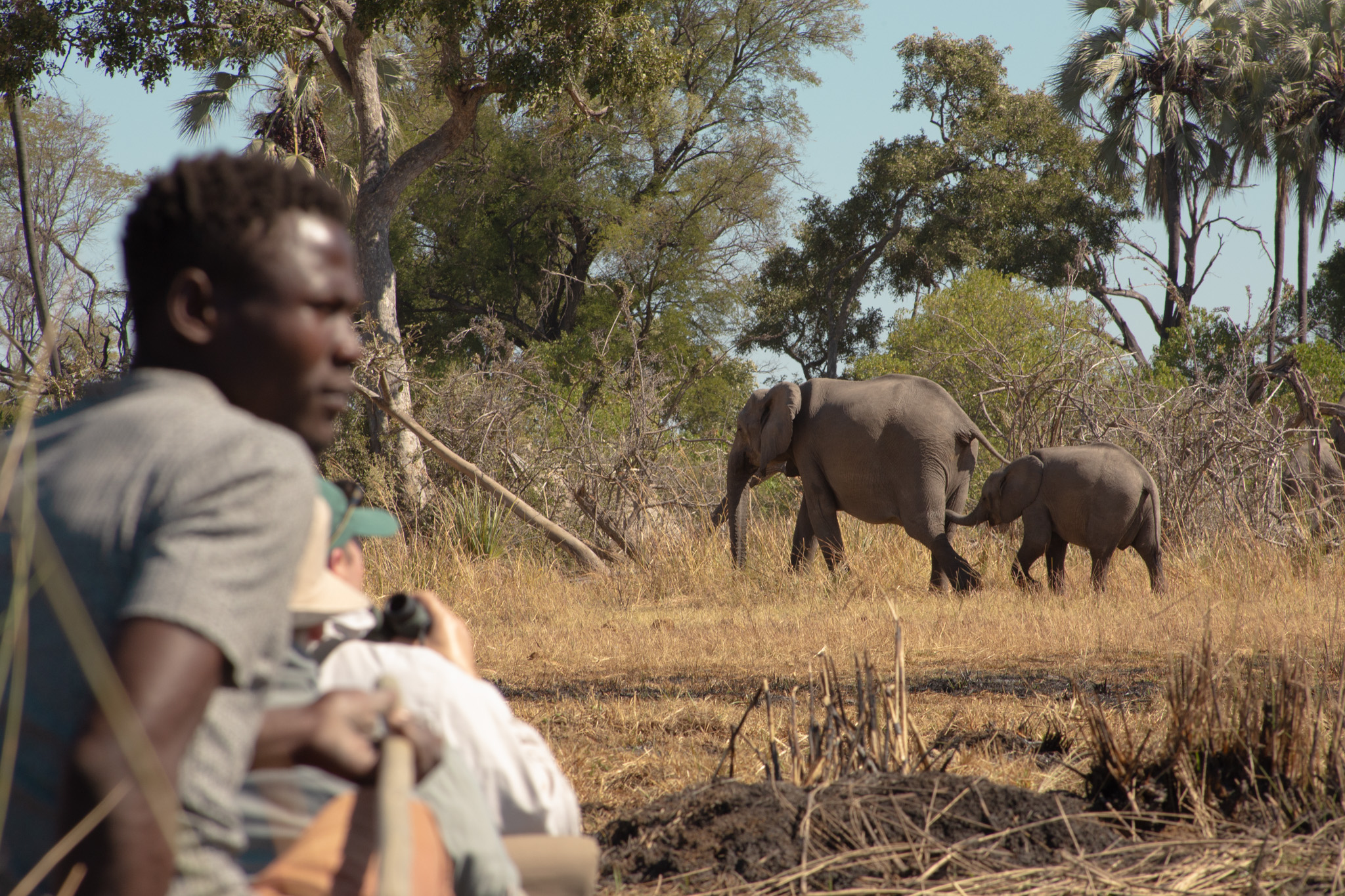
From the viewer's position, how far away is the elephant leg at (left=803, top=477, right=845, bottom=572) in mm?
10234

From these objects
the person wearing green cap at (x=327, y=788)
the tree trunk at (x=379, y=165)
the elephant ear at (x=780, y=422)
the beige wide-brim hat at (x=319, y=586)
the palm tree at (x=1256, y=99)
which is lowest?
the person wearing green cap at (x=327, y=788)

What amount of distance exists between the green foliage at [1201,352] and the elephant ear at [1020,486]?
2571 millimetres

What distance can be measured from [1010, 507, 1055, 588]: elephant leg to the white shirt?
24.6 ft

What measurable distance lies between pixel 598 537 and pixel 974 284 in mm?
13744

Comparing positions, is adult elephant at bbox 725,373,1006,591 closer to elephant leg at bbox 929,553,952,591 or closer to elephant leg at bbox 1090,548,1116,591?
elephant leg at bbox 929,553,952,591

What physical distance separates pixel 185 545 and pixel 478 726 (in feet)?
2.13

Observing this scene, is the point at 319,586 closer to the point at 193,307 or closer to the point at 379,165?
the point at 193,307

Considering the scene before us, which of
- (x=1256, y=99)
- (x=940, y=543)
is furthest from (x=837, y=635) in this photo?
(x=1256, y=99)

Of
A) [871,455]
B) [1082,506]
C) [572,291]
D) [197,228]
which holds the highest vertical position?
[572,291]

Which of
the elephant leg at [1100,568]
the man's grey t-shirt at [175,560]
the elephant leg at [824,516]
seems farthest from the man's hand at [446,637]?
the elephant leg at [824,516]

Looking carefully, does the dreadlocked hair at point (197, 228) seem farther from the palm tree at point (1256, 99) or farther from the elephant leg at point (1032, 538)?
the palm tree at point (1256, 99)

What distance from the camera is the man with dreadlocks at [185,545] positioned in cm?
107

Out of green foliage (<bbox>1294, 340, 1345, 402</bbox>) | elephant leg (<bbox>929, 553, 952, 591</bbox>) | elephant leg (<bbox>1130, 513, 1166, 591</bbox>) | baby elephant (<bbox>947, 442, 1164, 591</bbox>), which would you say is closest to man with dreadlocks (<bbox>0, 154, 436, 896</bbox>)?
baby elephant (<bbox>947, 442, 1164, 591</bbox>)

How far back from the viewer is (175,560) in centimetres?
108
